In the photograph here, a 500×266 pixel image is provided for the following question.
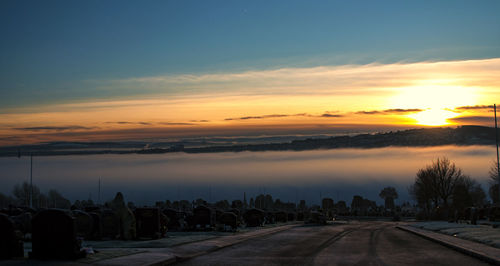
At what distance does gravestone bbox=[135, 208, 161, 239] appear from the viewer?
44938 mm

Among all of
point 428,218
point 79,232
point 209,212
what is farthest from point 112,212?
point 428,218

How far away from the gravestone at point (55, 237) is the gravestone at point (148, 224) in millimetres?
17849

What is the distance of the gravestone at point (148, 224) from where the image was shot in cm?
4494

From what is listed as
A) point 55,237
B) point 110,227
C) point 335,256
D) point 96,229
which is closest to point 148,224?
point 110,227

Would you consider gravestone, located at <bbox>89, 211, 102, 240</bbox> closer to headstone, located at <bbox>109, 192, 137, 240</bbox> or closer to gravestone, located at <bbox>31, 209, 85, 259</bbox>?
headstone, located at <bbox>109, 192, 137, 240</bbox>

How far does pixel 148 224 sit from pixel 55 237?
61.1ft

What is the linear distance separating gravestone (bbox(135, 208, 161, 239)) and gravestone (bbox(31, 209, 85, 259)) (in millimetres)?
17849

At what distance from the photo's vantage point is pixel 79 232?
4406 centimetres

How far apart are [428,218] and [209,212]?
73.7 meters

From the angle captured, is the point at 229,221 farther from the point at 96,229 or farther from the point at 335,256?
the point at 335,256

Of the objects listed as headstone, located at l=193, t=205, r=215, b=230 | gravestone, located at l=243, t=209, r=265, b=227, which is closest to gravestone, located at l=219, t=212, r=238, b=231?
headstone, located at l=193, t=205, r=215, b=230

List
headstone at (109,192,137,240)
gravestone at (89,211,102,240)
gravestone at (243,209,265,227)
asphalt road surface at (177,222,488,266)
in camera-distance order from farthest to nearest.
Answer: gravestone at (243,209,265,227), gravestone at (89,211,102,240), headstone at (109,192,137,240), asphalt road surface at (177,222,488,266)

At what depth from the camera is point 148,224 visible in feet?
148

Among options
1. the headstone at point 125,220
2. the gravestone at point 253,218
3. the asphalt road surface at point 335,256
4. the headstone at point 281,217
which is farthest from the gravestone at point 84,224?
the headstone at point 281,217
